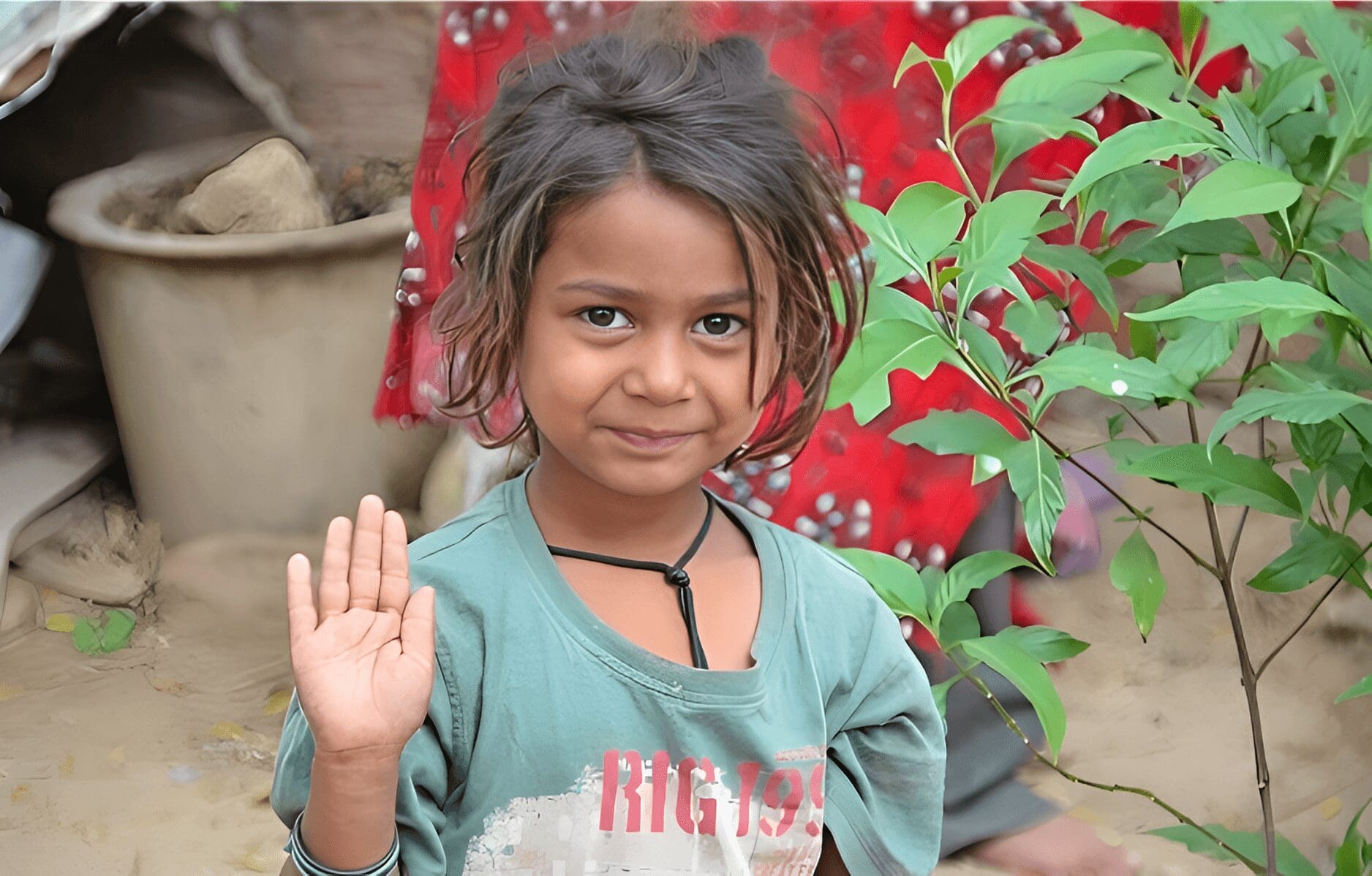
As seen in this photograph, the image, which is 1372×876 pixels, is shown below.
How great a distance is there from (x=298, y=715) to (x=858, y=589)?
434 millimetres

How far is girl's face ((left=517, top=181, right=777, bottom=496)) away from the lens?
934 mm

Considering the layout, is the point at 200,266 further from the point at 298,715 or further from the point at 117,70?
the point at 298,715

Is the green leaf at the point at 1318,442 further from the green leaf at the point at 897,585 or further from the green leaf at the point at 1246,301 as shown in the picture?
the green leaf at the point at 897,585

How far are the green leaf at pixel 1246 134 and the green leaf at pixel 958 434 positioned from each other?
1.08ft

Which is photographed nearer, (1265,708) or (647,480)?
(647,480)

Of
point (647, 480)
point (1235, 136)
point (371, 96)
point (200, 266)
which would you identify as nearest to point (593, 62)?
point (647, 480)

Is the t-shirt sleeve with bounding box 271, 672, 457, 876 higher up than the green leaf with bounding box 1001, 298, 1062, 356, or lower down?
lower down

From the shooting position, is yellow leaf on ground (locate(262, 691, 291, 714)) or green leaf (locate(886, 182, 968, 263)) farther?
yellow leaf on ground (locate(262, 691, 291, 714))

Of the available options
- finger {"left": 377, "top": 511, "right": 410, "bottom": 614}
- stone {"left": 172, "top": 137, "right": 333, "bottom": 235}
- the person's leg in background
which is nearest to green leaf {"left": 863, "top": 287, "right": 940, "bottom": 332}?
finger {"left": 377, "top": 511, "right": 410, "bottom": 614}

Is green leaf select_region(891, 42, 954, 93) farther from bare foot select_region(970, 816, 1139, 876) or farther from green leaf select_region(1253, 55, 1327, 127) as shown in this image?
bare foot select_region(970, 816, 1139, 876)

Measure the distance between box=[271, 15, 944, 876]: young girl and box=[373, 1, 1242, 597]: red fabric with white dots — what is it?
90 centimetres

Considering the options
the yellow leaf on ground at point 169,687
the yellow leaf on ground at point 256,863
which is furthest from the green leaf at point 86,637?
the yellow leaf on ground at point 256,863

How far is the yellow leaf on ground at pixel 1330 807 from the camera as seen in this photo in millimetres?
2229

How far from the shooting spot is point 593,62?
1.03m
